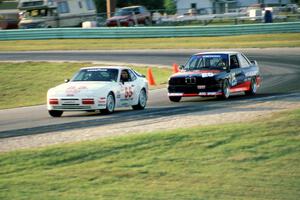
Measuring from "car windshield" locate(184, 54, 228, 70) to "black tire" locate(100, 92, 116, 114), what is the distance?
3.70 m

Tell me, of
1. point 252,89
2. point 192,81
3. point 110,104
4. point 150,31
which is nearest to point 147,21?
point 150,31

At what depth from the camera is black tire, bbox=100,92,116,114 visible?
19406mm

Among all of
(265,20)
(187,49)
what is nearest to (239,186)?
(187,49)

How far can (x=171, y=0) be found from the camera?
300 feet

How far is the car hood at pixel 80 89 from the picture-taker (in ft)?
63.0

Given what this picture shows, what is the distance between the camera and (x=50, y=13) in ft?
186

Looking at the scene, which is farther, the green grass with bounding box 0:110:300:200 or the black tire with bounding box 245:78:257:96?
the black tire with bounding box 245:78:257:96

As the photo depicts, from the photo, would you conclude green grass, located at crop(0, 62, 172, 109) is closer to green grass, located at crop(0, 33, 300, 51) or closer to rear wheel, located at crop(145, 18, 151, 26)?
green grass, located at crop(0, 33, 300, 51)

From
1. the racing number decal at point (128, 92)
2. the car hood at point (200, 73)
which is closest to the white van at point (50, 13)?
the car hood at point (200, 73)

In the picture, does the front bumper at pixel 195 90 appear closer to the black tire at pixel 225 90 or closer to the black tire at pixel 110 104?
the black tire at pixel 225 90

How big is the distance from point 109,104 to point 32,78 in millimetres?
15399

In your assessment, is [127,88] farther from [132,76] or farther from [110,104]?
[110,104]

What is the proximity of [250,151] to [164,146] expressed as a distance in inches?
52.1

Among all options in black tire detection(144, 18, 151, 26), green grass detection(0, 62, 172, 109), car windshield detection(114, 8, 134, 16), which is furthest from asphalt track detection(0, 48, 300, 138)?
black tire detection(144, 18, 151, 26)
